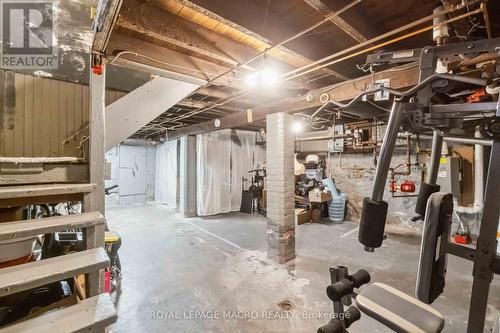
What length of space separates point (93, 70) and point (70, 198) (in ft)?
3.32

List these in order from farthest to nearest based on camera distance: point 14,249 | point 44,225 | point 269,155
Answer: point 269,155
point 14,249
point 44,225

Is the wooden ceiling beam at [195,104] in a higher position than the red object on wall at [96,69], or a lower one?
higher

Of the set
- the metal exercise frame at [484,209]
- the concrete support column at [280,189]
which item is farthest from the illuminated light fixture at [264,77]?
the metal exercise frame at [484,209]

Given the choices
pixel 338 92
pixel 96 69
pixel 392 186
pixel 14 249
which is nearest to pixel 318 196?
pixel 392 186

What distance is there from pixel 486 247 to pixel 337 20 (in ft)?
5.33

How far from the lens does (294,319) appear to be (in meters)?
2.22

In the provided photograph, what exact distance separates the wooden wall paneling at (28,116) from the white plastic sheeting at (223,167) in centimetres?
442

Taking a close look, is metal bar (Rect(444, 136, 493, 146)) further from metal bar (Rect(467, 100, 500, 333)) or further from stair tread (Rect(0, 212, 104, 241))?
stair tread (Rect(0, 212, 104, 241))

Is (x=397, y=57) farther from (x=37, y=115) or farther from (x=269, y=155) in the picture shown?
(x=37, y=115)

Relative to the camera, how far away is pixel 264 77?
2.70m

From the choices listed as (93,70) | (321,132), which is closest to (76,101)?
(93,70)

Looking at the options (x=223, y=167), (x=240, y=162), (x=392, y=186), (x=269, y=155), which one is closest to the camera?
(x=269, y=155)

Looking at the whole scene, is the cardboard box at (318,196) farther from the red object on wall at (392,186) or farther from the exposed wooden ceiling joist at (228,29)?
the exposed wooden ceiling joist at (228,29)

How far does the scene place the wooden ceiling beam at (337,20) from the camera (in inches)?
60.9
